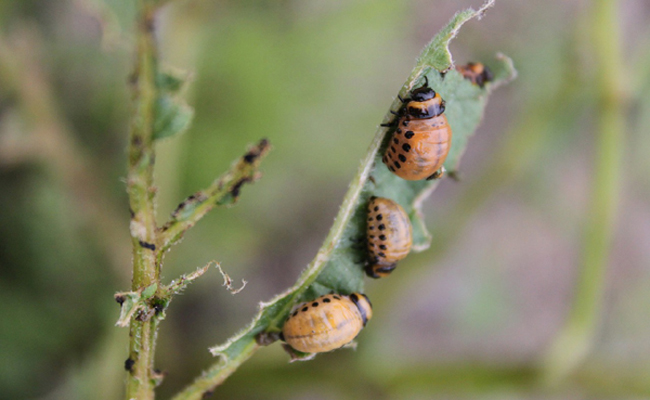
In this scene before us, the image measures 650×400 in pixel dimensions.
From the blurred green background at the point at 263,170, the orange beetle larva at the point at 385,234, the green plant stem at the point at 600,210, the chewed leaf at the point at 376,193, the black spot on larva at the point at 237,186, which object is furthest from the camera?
the blurred green background at the point at 263,170

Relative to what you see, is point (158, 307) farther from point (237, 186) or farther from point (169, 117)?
point (169, 117)

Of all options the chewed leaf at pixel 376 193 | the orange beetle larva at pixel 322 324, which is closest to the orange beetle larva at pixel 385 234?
the chewed leaf at pixel 376 193

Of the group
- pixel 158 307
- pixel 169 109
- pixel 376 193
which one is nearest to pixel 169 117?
pixel 169 109

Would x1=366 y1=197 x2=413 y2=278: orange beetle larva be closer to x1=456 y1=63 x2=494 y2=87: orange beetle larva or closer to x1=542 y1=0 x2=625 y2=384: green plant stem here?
x1=456 y1=63 x2=494 y2=87: orange beetle larva

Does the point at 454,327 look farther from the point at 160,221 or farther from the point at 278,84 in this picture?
the point at 160,221

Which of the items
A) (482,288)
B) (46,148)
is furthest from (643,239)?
(46,148)

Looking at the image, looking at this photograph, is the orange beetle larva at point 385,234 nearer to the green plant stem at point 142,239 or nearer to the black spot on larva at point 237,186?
the black spot on larva at point 237,186
